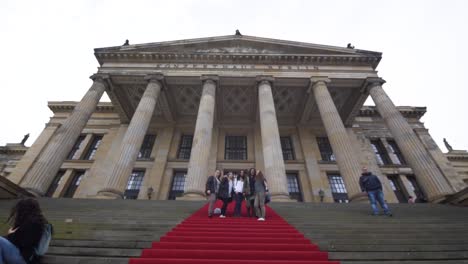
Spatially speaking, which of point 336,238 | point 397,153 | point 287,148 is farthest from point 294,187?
point 336,238

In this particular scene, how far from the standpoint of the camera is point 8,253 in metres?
2.53

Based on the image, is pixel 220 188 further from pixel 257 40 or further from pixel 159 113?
pixel 159 113

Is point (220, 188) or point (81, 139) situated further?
point (81, 139)

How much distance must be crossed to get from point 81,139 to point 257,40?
66.5 feet

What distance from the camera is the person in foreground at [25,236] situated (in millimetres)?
2547

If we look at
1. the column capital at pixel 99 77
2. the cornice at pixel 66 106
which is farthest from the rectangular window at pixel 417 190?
the cornice at pixel 66 106

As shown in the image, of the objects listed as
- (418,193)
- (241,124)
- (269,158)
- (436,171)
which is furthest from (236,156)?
(418,193)

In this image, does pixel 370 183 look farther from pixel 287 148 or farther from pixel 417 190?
pixel 417 190

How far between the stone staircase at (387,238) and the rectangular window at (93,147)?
69.3 ft

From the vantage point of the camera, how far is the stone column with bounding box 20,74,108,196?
11.5 meters

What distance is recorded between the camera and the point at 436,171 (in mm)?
11758

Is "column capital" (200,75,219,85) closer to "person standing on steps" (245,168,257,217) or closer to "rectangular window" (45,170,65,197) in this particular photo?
"person standing on steps" (245,168,257,217)

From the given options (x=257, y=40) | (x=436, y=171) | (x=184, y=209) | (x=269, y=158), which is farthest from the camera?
(x=257, y=40)

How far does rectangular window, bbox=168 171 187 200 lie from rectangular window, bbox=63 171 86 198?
851cm
